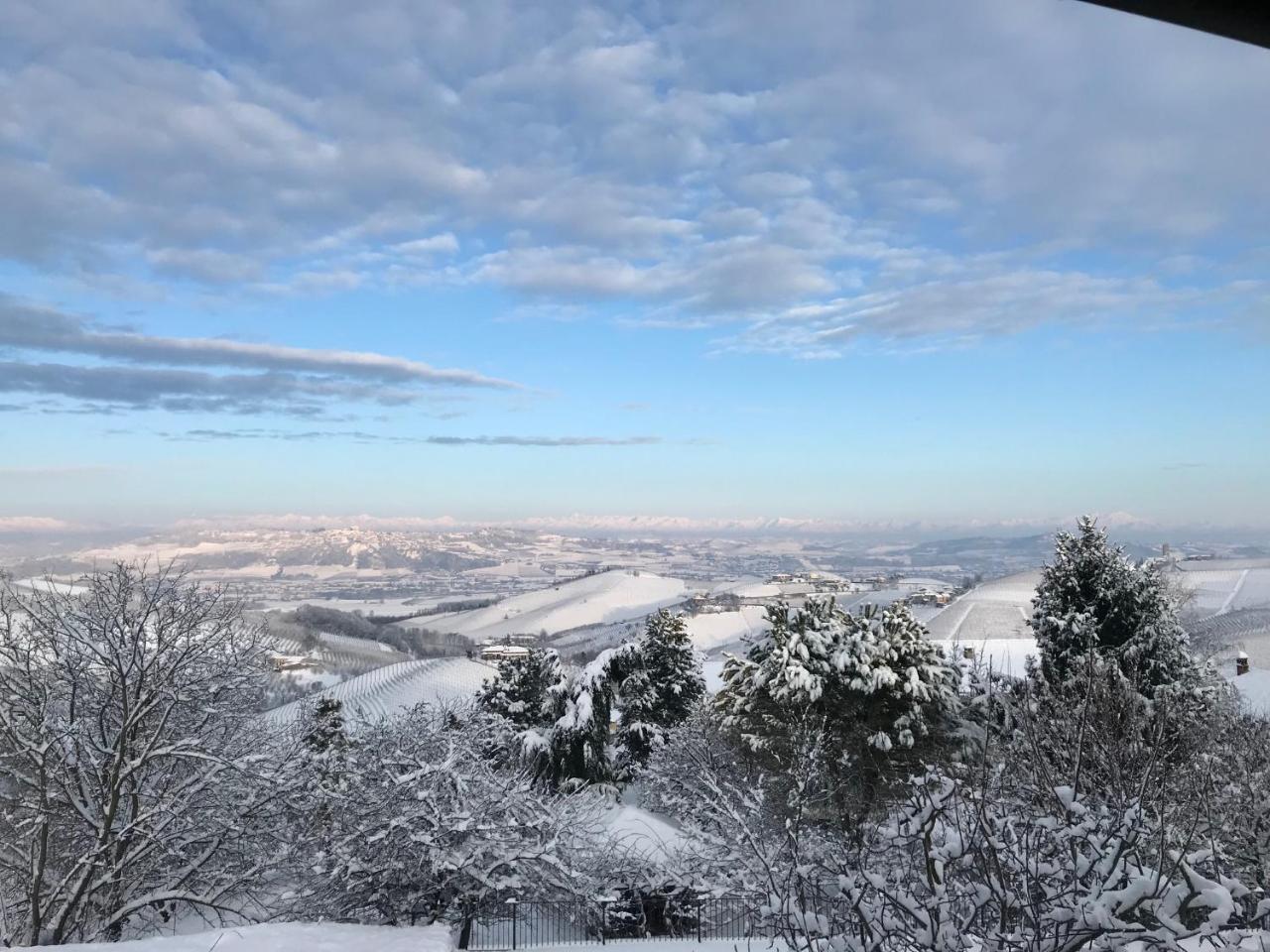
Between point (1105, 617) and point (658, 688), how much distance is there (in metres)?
18.3

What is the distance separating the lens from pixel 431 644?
88.9 m

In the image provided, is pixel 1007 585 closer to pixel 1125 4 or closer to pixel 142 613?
pixel 142 613

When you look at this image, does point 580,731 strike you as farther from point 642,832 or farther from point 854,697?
point 854,697

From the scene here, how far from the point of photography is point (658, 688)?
3353 cm

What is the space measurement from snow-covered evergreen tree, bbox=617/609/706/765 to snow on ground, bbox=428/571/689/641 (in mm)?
54401

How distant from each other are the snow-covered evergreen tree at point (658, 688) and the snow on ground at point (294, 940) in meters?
18.2

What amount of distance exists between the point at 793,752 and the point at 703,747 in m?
5.39

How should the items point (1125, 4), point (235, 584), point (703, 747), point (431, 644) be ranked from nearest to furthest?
1. point (1125, 4)
2. point (235, 584)
3. point (703, 747)
4. point (431, 644)

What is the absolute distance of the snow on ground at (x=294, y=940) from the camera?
912cm

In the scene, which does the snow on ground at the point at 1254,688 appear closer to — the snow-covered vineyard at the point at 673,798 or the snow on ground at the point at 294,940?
the snow-covered vineyard at the point at 673,798

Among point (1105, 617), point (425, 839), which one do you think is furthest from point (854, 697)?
point (425, 839)

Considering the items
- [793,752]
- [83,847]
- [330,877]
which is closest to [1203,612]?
[793,752]

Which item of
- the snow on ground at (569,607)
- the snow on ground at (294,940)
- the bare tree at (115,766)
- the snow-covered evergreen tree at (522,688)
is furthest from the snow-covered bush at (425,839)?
the snow on ground at (569,607)

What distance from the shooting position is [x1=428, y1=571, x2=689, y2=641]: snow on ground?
3895 inches
